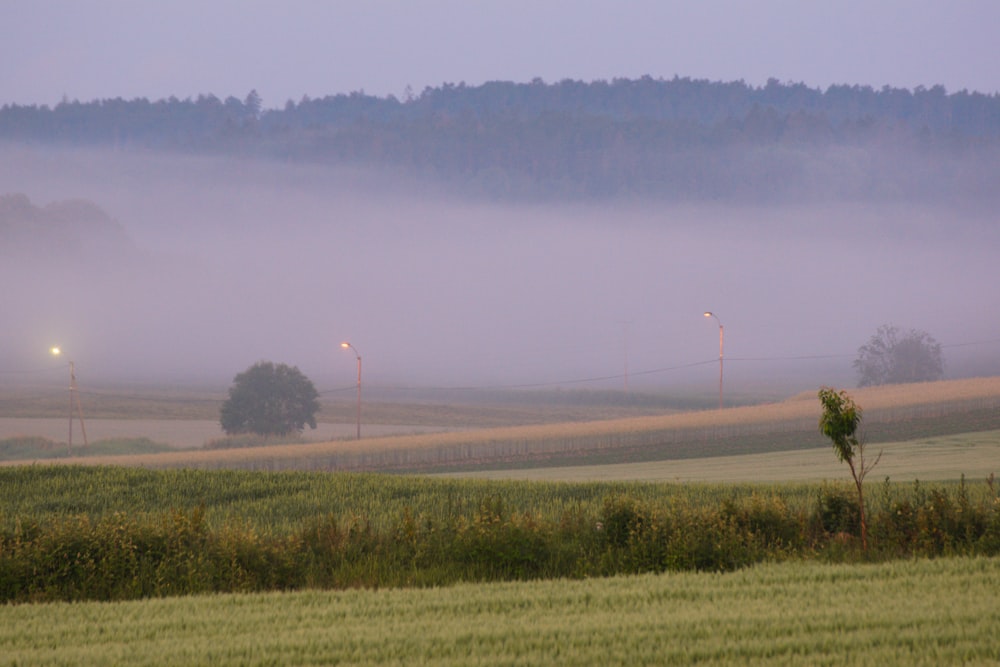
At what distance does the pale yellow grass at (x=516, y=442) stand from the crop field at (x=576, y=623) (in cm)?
4899

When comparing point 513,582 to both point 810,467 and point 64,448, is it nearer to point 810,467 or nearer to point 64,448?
point 810,467

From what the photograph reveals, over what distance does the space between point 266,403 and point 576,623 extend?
90.7m

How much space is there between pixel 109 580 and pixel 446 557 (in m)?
4.60

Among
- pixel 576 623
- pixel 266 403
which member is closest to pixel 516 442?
pixel 266 403

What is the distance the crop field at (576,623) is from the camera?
975 cm

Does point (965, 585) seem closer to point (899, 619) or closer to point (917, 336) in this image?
point (899, 619)

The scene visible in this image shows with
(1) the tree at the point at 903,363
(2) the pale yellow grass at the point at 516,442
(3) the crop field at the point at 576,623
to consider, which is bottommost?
(2) the pale yellow grass at the point at 516,442

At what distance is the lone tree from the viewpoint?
9850 cm

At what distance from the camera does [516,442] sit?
65312 millimetres

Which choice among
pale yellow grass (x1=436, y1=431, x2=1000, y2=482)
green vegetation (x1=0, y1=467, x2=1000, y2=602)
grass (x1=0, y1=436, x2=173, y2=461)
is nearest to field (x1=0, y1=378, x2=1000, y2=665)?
green vegetation (x1=0, y1=467, x2=1000, y2=602)

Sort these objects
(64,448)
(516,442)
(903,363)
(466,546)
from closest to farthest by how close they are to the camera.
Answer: (466,546) → (516,442) → (64,448) → (903,363)

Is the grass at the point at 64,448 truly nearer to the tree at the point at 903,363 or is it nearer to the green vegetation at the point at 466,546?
the green vegetation at the point at 466,546

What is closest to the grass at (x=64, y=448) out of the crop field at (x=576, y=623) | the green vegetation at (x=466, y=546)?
the green vegetation at (x=466, y=546)

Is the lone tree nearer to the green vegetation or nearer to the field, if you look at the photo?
the field
